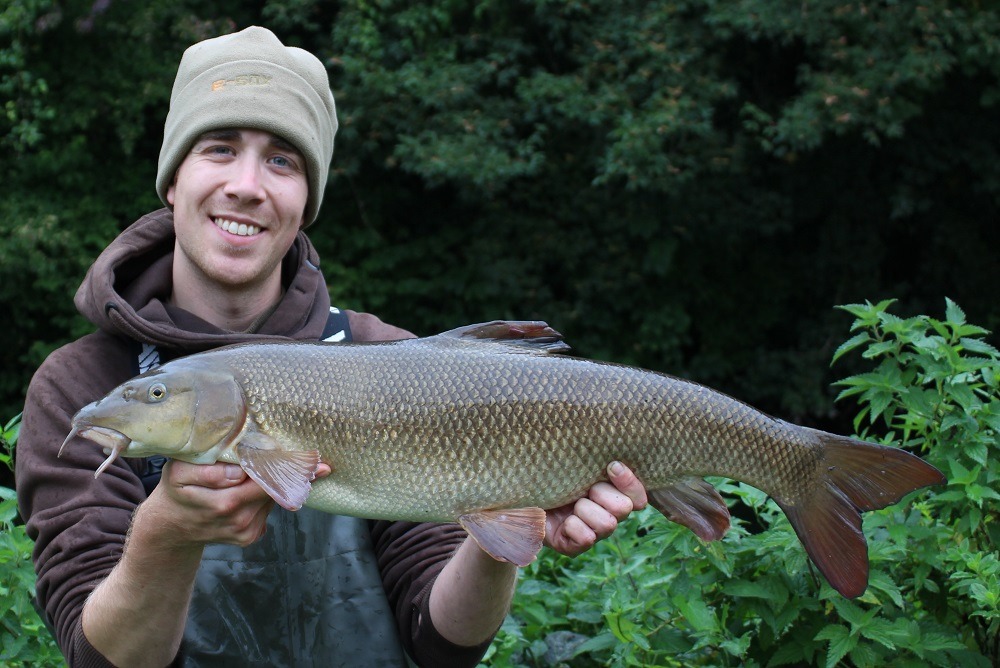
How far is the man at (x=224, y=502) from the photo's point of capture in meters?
2.14

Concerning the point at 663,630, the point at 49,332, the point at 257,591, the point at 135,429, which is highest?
the point at 135,429

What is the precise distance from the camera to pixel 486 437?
216 cm

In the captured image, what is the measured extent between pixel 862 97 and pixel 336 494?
648cm

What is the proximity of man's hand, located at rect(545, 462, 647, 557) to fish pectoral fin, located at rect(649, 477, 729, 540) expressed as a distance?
0.33 ft

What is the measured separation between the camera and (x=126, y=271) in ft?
8.80

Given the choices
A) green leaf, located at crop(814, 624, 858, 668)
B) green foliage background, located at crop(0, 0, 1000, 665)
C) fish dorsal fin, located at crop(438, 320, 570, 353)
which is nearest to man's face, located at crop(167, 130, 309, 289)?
fish dorsal fin, located at crop(438, 320, 570, 353)

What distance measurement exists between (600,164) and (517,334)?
232 inches

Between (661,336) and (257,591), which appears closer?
(257,591)

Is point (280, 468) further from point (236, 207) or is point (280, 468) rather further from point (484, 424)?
point (236, 207)

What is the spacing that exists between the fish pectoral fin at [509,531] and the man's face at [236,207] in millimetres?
818

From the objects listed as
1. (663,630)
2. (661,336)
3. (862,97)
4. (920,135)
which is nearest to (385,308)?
(661,336)

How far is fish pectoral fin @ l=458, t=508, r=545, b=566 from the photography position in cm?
208

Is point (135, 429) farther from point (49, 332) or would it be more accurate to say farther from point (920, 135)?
point (920, 135)

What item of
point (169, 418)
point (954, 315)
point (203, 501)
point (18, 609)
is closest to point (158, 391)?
point (169, 418)
